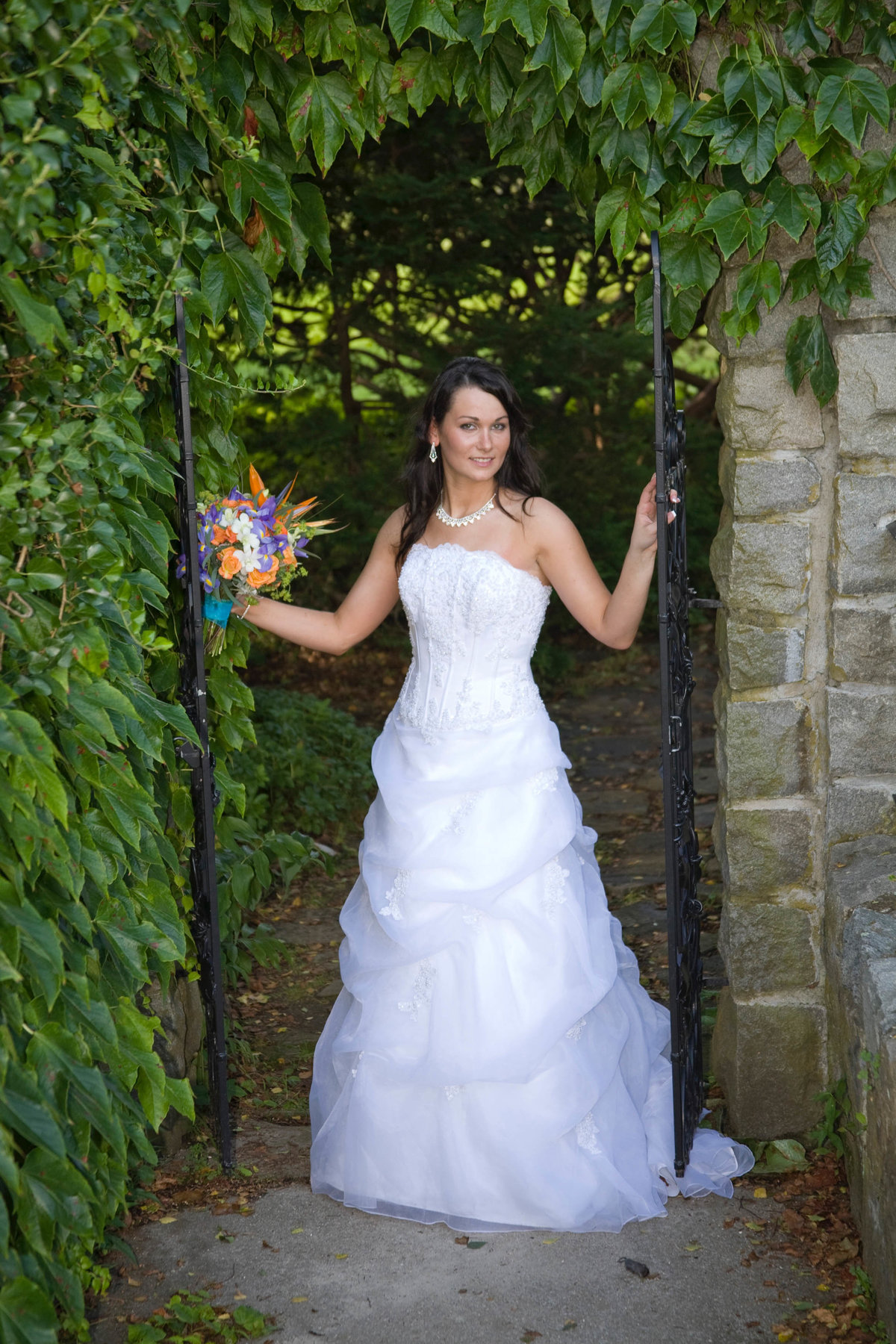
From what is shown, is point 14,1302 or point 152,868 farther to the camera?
point 152,868

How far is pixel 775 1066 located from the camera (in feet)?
11.0

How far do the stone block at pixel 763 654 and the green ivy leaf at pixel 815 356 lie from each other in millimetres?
575

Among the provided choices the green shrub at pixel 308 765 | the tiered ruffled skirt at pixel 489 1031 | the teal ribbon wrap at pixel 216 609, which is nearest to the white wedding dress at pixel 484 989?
the tiered ruffled skirt at pixel 489 1031

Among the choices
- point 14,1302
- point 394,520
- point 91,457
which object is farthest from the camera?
point 394,520

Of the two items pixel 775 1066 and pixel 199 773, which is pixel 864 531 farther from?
pixel 199 773

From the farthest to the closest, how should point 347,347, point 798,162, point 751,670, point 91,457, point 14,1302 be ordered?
point 347,347 < point 751,670 < point 798,162 < point 91,457 < point 14,1302

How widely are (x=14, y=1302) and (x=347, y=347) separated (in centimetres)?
802

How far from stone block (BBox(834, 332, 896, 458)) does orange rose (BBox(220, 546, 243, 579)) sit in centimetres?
149

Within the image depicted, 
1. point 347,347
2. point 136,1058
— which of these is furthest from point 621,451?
point 136,1058

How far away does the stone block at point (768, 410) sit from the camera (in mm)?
3123

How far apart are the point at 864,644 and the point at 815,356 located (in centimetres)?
71

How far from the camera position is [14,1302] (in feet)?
6.51

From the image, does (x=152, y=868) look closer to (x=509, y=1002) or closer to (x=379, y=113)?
(x=509, y=1002)

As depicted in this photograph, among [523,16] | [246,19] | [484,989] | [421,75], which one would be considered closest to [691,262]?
[523,16]
